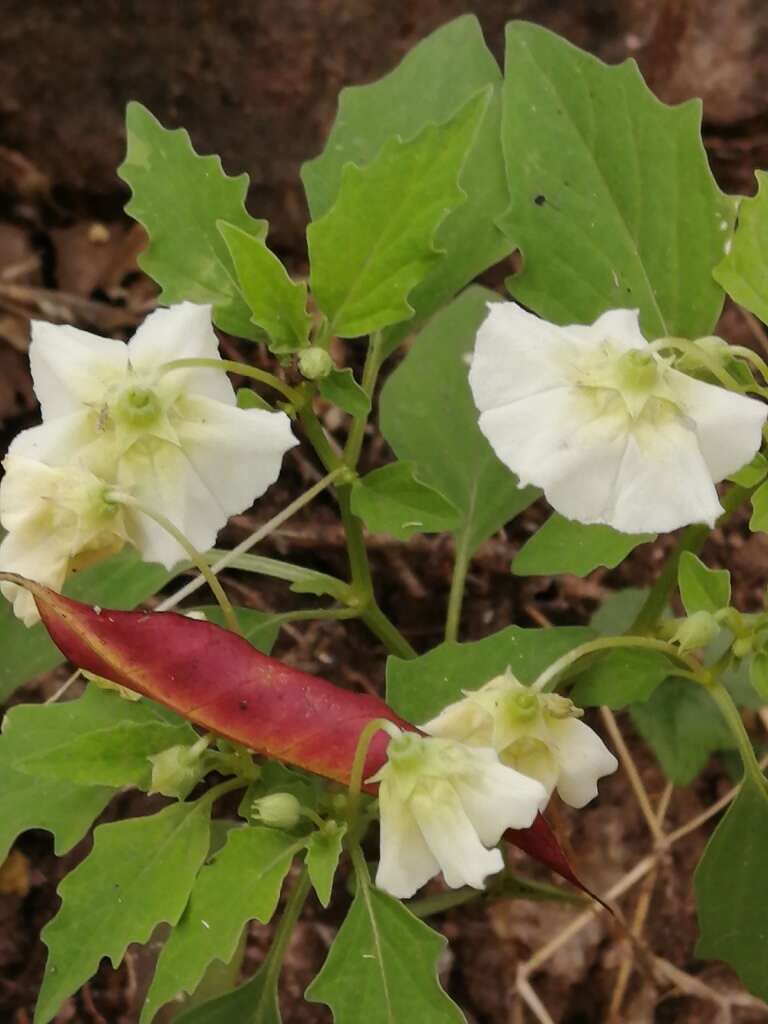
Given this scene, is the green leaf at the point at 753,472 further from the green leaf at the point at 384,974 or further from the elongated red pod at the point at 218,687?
the green leaf at the point at 384,974

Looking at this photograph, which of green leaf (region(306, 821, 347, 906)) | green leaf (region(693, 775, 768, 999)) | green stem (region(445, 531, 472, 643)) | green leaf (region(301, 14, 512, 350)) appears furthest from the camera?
green stem (region(445, 531, 472, 643))

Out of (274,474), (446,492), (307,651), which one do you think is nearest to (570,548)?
(274,474)

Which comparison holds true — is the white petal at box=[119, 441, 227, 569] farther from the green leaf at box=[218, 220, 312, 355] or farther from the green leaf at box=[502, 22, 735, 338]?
the green leaf at box=[502, 22, 735, 338]

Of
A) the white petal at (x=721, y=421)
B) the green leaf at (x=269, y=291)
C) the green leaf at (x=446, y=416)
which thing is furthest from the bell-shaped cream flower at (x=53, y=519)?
the green leaf at (x=446, y=416)

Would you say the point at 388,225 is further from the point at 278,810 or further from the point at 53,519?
the point at 278,810

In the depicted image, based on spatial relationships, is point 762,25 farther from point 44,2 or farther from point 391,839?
point 391,839

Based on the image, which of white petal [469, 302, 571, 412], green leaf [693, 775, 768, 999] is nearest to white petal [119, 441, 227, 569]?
white petal [469, 302, 571, 412]
